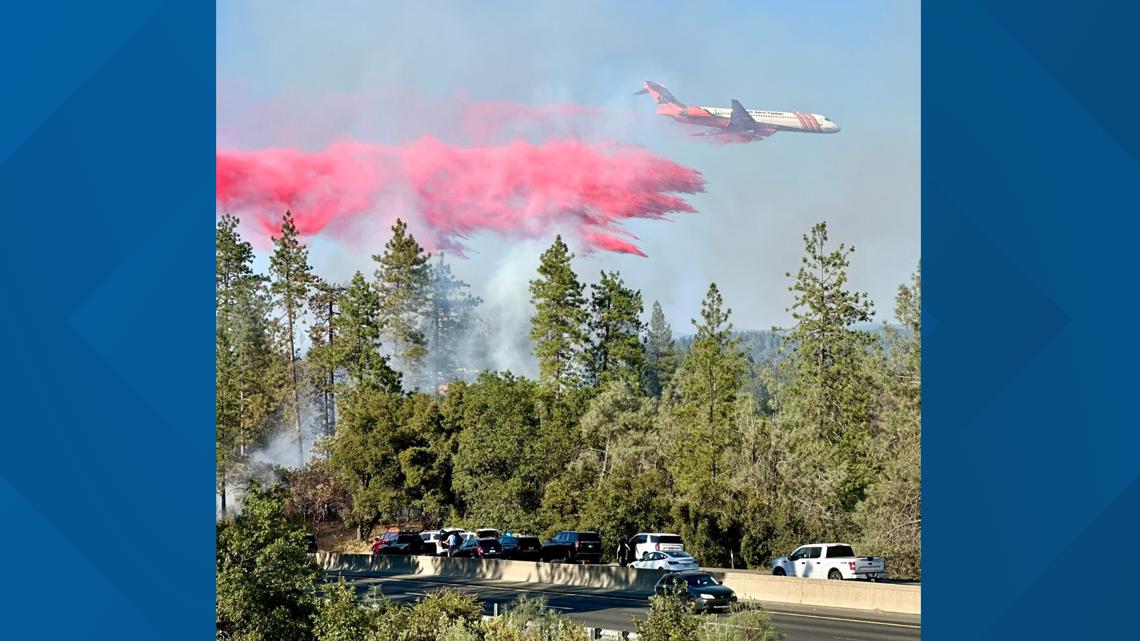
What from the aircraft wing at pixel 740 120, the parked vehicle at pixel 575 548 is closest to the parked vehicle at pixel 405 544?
the parked vehicle at pixel 575 548

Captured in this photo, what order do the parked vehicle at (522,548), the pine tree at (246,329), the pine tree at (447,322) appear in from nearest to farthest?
1. the parked vehicle at (522,548)
2. the pine tree at (246,329)
3. the pine tree at (447,322)

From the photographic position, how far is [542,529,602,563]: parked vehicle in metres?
34.9

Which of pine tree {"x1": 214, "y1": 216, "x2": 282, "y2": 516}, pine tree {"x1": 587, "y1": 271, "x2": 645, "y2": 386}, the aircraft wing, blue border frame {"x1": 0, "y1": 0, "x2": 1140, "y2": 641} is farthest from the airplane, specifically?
blue border frame {"x1": 0, "y1": 0, "x2": 1140, "y2": 641}

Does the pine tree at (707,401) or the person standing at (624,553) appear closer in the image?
the person standing at (624,553)

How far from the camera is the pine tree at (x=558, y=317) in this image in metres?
45.9

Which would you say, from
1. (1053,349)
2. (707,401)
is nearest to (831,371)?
(707,401)

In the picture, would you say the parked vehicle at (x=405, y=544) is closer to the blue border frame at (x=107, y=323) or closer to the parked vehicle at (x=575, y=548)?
the parked vehicle at (x=575, y=548)

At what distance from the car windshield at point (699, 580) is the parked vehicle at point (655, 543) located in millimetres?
8596

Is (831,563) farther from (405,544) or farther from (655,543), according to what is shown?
(405,544)

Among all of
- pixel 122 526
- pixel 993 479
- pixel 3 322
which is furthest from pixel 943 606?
pixel 3 322

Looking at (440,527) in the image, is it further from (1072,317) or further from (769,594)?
(1072,317)

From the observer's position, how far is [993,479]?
21.3 feet

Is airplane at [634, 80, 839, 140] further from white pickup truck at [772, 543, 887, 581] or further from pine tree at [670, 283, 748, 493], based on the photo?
white pickup truck at [772, 543, 887, 581]

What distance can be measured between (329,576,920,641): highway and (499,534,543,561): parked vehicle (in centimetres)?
401
